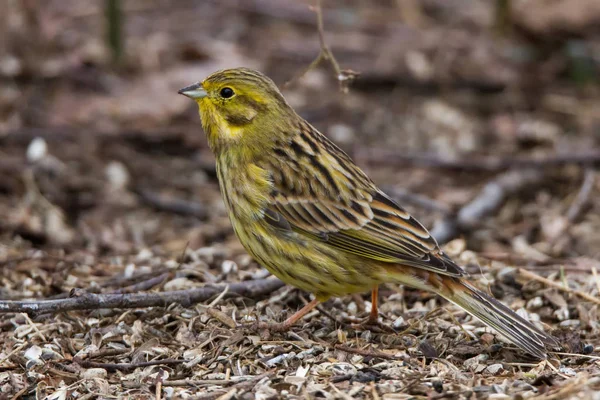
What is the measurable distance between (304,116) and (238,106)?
383 centimetres

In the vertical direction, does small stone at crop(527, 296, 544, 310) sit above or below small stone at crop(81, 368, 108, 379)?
above

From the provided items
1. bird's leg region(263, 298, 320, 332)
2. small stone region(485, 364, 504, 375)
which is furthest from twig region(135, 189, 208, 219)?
small stone region(485, 364, 504, 375)

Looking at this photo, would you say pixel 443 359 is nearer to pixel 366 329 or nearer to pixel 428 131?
pixel 366 329

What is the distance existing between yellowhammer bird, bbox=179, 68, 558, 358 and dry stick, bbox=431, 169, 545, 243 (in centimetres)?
148

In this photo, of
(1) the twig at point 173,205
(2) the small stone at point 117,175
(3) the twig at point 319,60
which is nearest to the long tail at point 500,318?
(3) the twig at point 319,60

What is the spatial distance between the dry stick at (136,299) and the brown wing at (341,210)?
0.62 metres

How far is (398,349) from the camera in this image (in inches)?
194

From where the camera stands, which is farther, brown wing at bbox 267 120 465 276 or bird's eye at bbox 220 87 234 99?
bird's eye at bbox 220 87 234 99

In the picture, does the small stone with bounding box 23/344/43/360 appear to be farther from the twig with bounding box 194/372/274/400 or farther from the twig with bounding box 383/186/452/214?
the twig with bounding box 383/186/452/214

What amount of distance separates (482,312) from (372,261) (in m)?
0.65

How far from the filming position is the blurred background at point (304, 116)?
17.9ft

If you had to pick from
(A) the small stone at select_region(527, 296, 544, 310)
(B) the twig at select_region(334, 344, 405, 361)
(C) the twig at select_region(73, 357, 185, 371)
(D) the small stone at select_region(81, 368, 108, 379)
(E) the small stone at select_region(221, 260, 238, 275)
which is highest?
(A) the small stone at select_region(527, 296, 544, 310)

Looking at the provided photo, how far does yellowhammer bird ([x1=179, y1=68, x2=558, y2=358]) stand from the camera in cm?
496

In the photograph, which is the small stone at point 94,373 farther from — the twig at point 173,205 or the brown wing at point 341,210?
the twig at point 173,205
